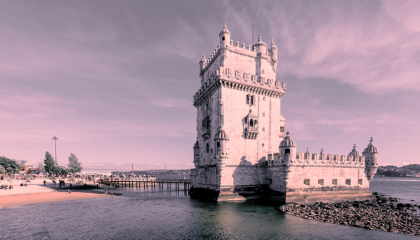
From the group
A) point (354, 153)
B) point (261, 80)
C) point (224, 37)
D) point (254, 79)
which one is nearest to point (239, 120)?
point (254, 79)

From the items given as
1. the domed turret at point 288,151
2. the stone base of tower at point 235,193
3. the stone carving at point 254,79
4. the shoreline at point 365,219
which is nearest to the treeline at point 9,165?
the stone base of tower at point 235,193

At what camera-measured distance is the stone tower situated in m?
35.3

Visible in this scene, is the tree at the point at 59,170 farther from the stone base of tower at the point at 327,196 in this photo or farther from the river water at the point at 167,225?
the stone base of tower at the point at 327,196

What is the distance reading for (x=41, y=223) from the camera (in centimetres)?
2297

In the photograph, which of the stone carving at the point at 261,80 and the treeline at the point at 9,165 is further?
the treeline at the point at 9,165

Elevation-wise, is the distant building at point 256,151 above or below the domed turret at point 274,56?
below

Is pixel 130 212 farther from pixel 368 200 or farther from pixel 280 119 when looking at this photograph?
pixel 368 200

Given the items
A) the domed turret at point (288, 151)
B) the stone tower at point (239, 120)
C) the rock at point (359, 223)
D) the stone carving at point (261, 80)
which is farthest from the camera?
the stone carving at point (261, 80)

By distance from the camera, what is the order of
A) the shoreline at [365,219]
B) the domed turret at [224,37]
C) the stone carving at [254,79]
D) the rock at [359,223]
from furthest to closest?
the stone carving at [254,79] → the domed turret at [224,37] → the rock at [359,223] → the shoreline at [365,219]

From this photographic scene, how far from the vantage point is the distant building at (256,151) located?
34.2 meters

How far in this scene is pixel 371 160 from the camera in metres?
41.3

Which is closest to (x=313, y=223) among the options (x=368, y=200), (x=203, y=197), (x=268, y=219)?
(x=268, y=219)

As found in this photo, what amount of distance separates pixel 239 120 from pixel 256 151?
6378 millimetres

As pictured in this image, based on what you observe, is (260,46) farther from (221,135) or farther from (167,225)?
(167,225)
